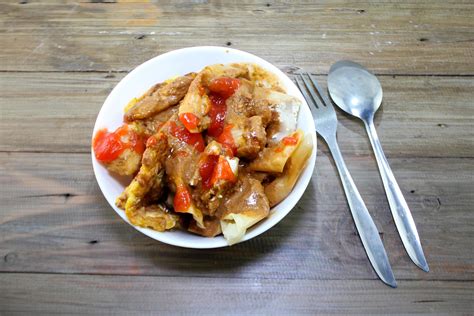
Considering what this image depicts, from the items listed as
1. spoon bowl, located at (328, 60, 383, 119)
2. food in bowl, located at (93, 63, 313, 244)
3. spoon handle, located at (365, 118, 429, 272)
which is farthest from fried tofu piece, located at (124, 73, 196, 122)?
spoon handle, located at (365, 118, 429, 272)

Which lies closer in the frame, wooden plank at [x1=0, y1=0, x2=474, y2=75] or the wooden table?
the wooden table

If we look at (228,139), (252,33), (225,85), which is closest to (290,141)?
(228,139)

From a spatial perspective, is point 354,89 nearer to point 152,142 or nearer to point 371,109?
point 371,109

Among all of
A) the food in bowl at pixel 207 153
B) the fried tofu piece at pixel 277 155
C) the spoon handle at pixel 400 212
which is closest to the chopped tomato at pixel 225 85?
the food in bowl at pixel 207 153

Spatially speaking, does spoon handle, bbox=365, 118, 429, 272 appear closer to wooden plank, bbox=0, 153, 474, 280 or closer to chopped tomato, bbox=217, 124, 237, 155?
wooden plank, bbox=0, 153, 474, 280

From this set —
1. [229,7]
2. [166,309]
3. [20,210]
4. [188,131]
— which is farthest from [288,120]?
[20,210]

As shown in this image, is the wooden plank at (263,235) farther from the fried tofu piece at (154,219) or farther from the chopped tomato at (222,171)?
the chopped tomato at (222,171)

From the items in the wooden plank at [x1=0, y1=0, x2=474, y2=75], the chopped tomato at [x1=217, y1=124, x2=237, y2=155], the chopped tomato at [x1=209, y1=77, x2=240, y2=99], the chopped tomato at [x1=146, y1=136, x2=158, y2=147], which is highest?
the chopped tomato at [x1=209, y1=77, x2=240, y2=99]
